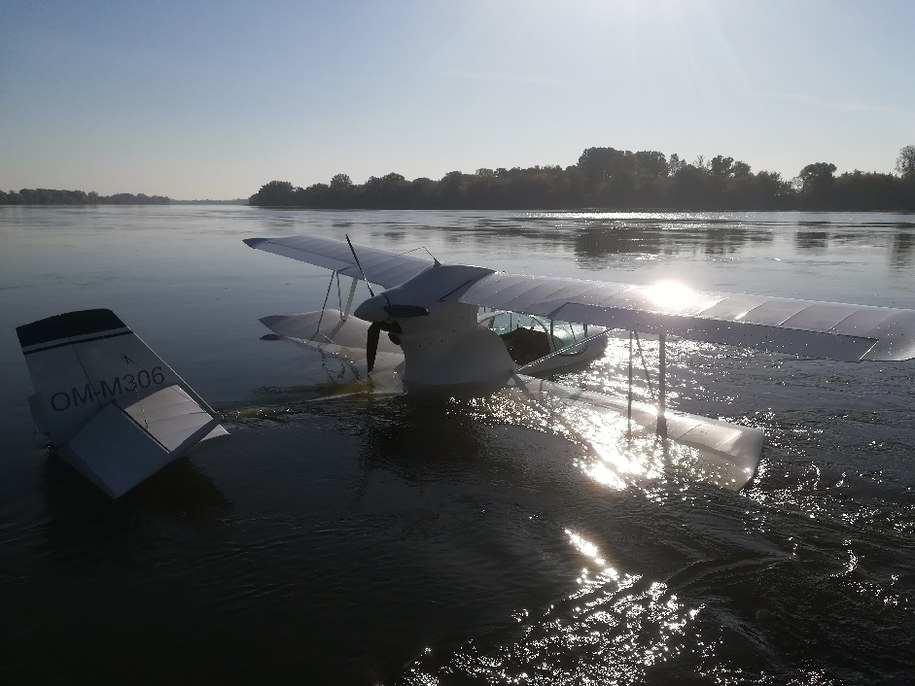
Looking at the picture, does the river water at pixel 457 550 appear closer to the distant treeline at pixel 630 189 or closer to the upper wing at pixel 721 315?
the upper wing at pixel 721 315

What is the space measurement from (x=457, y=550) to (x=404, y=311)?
443 cm

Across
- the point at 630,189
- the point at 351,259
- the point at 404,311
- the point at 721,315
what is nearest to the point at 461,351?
the point at 404,311

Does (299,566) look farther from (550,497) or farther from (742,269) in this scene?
(742,269)

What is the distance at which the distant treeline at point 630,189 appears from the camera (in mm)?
108688

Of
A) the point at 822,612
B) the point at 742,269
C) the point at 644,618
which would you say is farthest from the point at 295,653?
the point at 742,269

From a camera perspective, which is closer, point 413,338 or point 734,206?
point 413,338

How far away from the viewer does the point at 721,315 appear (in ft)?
28.0

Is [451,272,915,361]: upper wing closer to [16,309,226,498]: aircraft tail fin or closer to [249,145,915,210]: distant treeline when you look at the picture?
[16,309,226,498]: aircraft tail fin

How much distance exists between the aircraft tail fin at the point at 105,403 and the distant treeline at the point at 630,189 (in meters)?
122

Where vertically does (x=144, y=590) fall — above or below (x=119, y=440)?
below

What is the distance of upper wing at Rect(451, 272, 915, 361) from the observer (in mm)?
7168

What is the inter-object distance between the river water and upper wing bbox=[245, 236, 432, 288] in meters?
2.45

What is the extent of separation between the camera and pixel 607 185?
12444 cm

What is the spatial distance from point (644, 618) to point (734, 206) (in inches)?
4913
